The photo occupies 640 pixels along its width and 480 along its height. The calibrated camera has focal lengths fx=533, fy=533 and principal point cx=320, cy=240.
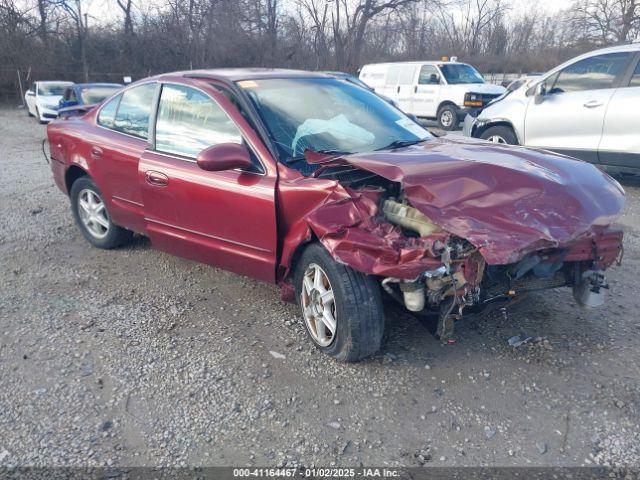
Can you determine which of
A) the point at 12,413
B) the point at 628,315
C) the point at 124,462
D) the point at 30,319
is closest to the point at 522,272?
the point at 628,315

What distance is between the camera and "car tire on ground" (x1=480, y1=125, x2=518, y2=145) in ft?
26.3

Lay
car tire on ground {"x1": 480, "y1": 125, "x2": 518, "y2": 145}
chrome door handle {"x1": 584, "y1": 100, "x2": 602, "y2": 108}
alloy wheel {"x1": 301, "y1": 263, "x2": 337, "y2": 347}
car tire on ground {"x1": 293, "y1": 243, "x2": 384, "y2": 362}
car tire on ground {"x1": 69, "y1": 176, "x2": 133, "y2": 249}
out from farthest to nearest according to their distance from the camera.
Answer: car tire on ground {"x1": 480, "y1": 125, "x2": 518, "y2": 145} < chrome door handle {"x1": 584, "y1": 100, "x2": 602, "y2": 108} < car tire on ground {"x1": 69, "y1": 176, "x2": 133, "y2": 249} < alloy wheel {"x1": 301, "y1": 263, "x2": 337, "y2": 347} < car tire on ground {"x1": 293, "y1": 243, "x2": 384, "y2": 362}

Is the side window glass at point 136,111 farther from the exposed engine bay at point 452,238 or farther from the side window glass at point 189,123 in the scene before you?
the exposed engine bay at point 452,238

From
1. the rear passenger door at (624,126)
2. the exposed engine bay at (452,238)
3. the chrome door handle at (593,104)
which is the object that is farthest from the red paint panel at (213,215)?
the chrome door handle at (593,104)

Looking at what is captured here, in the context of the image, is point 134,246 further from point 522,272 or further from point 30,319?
point 522,272

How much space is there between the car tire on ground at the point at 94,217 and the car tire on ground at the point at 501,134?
18.6ft

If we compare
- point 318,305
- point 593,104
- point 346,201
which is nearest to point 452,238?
point 346,201

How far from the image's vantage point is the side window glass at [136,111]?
4.37 m

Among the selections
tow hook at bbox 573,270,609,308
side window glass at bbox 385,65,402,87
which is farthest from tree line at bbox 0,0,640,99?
tow hook at bbox 573,270,609,308

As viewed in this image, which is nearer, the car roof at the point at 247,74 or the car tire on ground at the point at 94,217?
the car roof at the point at 247,74

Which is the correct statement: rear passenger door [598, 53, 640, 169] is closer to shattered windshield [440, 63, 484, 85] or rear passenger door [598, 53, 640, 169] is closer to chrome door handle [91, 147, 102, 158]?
chrome door handle [91, 147, 102, 158]

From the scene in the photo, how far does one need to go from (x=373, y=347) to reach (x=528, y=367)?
0.94 m

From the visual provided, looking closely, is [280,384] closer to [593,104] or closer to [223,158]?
[223,158]

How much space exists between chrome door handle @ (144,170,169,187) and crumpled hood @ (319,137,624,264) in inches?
60.8
